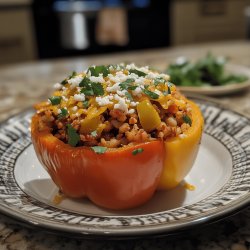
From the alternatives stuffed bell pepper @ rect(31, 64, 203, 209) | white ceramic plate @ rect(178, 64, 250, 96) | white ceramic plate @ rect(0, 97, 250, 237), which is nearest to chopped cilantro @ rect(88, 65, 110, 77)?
stuffed bell pepper @ rect(31, 64, 203, 209)

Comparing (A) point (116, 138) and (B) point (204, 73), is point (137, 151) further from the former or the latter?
(B) point (204, 73)

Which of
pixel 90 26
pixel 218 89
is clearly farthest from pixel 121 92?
pixel 90 26

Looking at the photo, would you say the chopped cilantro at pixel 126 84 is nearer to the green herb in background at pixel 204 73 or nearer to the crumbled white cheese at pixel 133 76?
the crumbled white cheese at pixel 133 76

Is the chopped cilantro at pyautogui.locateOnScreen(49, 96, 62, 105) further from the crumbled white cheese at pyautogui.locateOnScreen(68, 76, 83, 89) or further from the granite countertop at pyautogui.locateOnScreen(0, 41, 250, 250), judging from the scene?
the granite countertop at pyautogui.locateOnScreen(0, 41, 250, 250)

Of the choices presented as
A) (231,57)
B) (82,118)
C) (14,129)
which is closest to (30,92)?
(14,129)

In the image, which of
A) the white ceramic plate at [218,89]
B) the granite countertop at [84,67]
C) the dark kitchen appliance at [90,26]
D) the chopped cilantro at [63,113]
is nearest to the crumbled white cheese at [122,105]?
the chopped cilantro at [63,113]

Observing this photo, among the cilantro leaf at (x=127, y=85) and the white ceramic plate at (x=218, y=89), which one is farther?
the white ceramic plate at (x=218, y=89)
